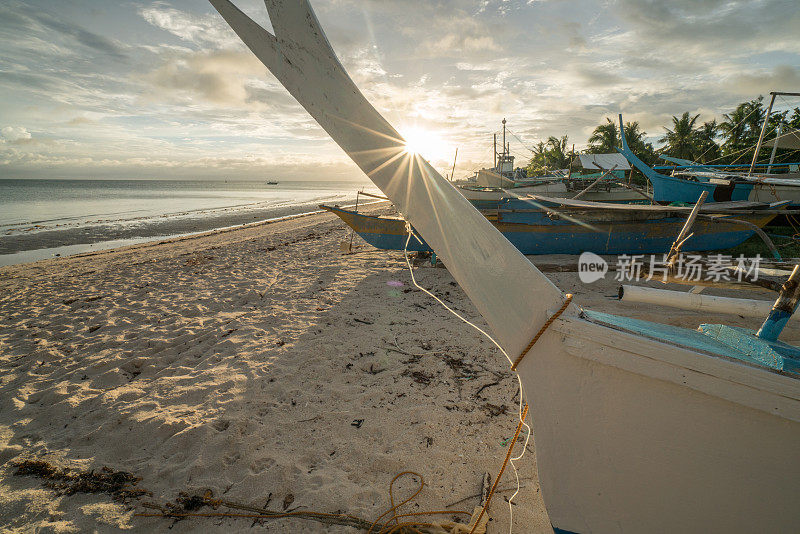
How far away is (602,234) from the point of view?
27.5 ft

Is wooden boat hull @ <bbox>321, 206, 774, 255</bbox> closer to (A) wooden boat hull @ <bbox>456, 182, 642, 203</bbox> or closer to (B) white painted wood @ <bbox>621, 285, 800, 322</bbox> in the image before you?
(A) wooden boat hull @ <bbox>456, 182, 642, 203</bbox>

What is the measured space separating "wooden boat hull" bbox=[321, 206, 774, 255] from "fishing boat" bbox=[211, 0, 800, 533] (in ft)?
21.8

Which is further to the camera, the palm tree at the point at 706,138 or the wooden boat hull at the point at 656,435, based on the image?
the palm tree at the point at 706,138

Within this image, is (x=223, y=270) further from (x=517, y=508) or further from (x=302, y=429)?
(x=517, y=508)

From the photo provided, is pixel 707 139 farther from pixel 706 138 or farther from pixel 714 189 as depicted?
pixel 714 189

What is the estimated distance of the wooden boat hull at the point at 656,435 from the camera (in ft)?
4.12

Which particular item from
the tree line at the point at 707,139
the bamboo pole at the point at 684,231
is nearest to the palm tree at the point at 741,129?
the tree line at the point at 707,139

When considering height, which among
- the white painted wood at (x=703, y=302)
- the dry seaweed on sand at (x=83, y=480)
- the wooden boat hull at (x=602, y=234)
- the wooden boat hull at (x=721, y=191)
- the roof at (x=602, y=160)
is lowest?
the dry seaweed on sand at (x=83, y=480)

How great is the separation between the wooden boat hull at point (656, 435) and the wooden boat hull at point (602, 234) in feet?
22.0

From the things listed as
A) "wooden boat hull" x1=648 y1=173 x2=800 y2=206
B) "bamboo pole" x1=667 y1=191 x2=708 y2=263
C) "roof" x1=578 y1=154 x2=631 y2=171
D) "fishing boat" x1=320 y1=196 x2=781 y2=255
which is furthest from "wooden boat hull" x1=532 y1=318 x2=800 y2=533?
"roof" x1=578 y1=154 x2=631 y2=171

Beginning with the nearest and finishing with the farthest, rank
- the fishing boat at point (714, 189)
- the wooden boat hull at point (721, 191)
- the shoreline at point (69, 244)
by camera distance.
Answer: the fishing boat at point (714, 189)
the wooden boat hull at point (721, 191)
the shoreline at point (69, 244)

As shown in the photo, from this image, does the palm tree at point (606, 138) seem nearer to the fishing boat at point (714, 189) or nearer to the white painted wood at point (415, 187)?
→ the fishing boat at point (714, 189)

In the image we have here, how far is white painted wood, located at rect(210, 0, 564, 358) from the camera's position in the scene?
1.37 m

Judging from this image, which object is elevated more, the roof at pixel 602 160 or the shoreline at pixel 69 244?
the roof at pixel 602 160
